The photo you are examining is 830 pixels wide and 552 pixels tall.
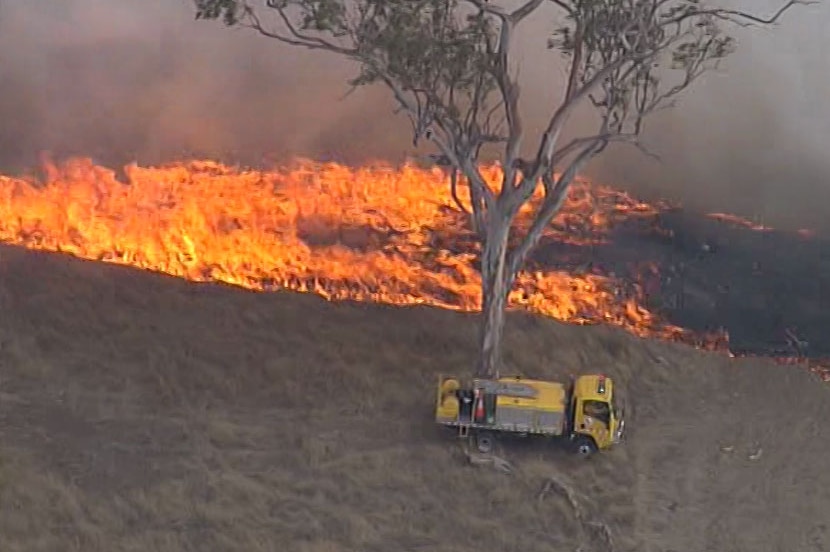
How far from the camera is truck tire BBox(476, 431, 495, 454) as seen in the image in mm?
13047

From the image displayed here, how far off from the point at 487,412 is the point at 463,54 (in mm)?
4712

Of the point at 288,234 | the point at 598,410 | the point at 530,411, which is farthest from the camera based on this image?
the point at 288,234

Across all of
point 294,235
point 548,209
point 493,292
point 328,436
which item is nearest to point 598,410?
point 493,292

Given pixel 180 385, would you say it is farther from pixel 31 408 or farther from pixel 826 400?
pixel 826 400

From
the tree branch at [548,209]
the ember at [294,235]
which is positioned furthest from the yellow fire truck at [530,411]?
the ember at [294,235]

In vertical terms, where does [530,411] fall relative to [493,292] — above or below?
below

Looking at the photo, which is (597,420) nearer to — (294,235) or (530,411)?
(530,411)

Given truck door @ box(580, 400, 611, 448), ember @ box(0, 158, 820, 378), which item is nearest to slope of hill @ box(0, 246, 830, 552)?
truck door @ box(580, 400, 611, 448)

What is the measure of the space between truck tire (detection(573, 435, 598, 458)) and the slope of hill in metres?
0.22

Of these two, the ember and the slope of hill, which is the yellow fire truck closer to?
the slope of hill

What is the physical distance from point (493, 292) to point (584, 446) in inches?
93.3

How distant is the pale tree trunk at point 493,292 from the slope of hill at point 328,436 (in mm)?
924

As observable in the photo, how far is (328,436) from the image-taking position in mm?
13344

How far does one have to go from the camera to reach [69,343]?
15.1m
